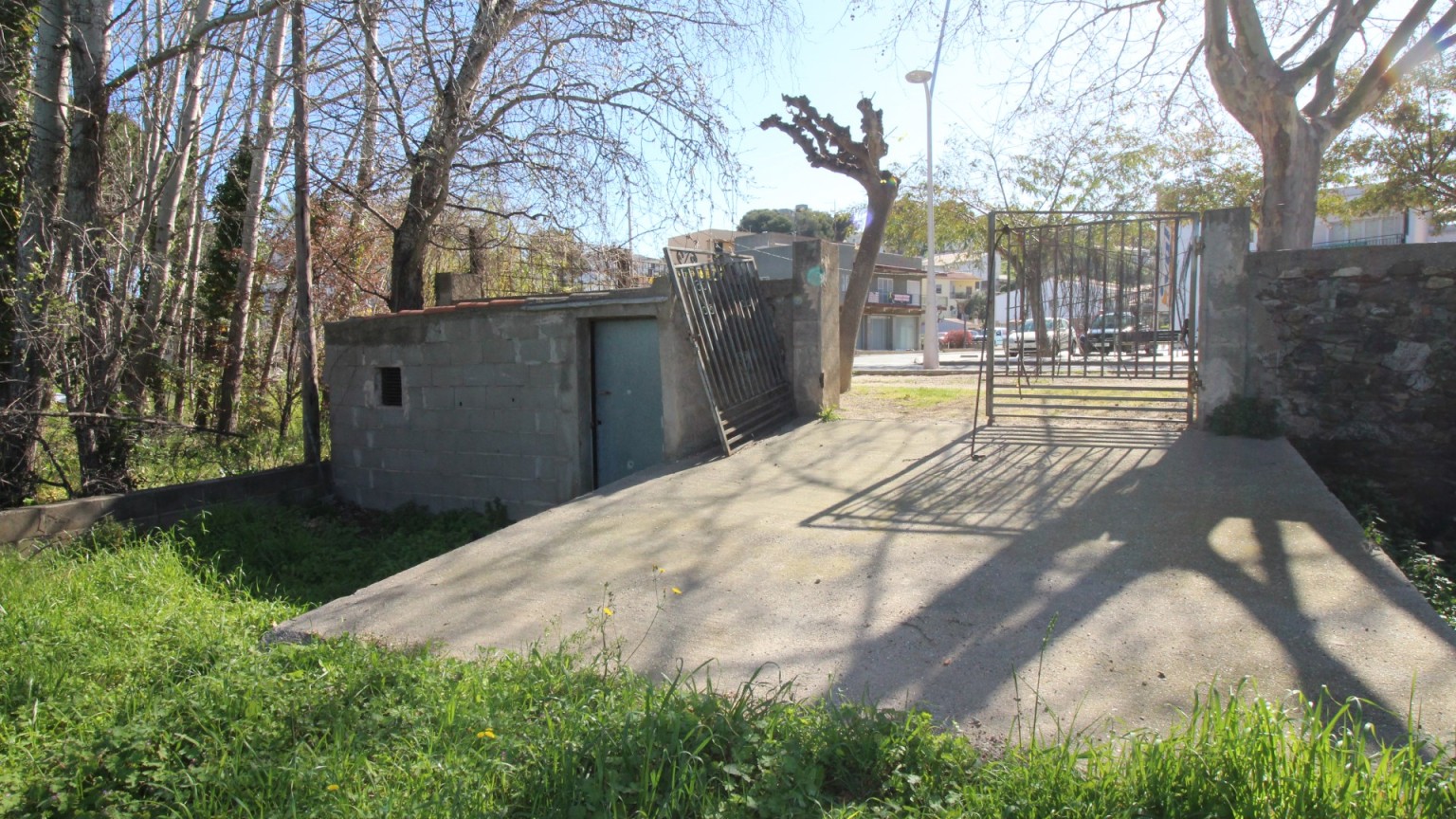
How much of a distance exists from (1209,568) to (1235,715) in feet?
6.89

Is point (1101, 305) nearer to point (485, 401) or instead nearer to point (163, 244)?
point (485, 401)

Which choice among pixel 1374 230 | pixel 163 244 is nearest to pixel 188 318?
pixel 163 244

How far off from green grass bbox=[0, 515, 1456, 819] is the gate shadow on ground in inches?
16.8

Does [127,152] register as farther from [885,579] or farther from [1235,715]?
[1235,715]

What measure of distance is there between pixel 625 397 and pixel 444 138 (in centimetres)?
399

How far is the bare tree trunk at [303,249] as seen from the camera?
9.73 meters

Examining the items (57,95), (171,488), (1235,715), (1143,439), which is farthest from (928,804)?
(57,95)

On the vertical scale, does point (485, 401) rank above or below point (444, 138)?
below

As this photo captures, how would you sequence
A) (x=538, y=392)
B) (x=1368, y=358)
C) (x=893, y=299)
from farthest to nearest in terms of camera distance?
(x=893, y=299), (x=538, y=392), (x=1368, y=358)

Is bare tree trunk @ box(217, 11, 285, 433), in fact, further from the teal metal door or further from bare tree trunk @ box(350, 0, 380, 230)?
the teal metal door

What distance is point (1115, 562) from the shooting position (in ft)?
15.8

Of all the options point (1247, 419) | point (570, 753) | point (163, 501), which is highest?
point (1247, 419)

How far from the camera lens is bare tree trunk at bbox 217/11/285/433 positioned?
11094 millimetres

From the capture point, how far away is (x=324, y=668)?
390 centimetres
